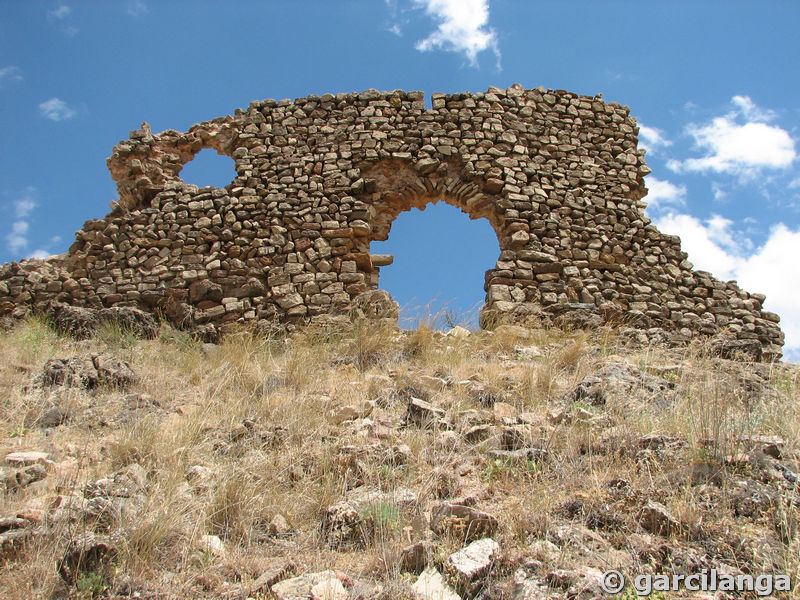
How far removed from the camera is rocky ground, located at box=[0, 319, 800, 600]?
86.0 inches

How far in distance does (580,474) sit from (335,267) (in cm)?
489

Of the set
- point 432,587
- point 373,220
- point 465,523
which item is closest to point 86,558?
point 432,587

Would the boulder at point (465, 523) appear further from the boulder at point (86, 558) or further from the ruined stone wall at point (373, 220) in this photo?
the ruined stone wall at point (373, 220)

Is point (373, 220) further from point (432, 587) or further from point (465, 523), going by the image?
point (432, 587)

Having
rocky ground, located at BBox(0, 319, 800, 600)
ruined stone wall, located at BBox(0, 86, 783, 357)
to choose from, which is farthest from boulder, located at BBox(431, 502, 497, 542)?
ruined stone wall, located at BBox(0, 86, 783, 357)

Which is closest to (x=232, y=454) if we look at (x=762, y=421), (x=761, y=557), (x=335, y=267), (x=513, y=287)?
(x=761, y=557)

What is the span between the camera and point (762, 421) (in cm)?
323


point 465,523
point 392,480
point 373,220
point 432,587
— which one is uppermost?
point 373,220

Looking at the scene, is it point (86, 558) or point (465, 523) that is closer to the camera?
point (86, 558)

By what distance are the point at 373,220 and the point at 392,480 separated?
5.09 meters

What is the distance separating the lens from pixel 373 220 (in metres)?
7.58

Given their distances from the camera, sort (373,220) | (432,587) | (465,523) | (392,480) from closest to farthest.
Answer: (432,587), (465,523), (392,480), (373,220)

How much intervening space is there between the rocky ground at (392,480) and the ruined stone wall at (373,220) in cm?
254

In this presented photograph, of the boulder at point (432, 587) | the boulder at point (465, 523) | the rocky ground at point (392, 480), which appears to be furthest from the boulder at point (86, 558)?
the boulder at point (465, 523)
